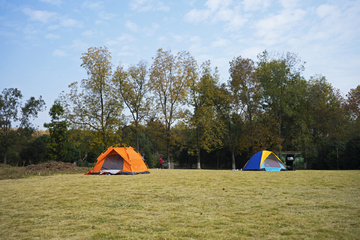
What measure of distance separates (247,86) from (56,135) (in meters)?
27.9

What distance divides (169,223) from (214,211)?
1.31 metres

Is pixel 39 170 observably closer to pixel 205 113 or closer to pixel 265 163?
pixel 265 163

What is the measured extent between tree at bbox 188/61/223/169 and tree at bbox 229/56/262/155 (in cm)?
315

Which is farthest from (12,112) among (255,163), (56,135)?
(255,163)

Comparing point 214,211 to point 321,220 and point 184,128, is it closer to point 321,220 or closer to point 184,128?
point 321,220

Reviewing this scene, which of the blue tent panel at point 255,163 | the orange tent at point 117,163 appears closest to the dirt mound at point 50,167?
the orange tent at point 117,163

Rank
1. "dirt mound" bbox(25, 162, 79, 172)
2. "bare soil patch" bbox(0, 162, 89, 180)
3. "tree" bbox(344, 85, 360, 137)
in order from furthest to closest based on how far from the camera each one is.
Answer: "tree" bbox(344, 85, 360, 137) → "dirt mound" bbox(25, 162, 79, 172) → "bare soil patch" bbox(0, 162, 89, 180)

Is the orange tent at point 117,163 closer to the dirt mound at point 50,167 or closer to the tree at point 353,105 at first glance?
the dirt mound at point 50,167

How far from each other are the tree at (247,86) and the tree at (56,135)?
968 inches

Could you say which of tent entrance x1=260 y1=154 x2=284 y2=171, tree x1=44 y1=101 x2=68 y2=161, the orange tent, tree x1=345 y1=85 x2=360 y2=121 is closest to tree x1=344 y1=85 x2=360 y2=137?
tree x1=345 y1=85 x2=360 y2=121

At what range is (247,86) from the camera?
125ft

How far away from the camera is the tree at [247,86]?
37719mm

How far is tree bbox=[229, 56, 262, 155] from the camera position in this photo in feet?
124

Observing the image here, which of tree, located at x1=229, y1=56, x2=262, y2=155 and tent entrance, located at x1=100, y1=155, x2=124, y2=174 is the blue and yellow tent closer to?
tent entrance, located at x1=100, y1=155, x2=124, y2=174
